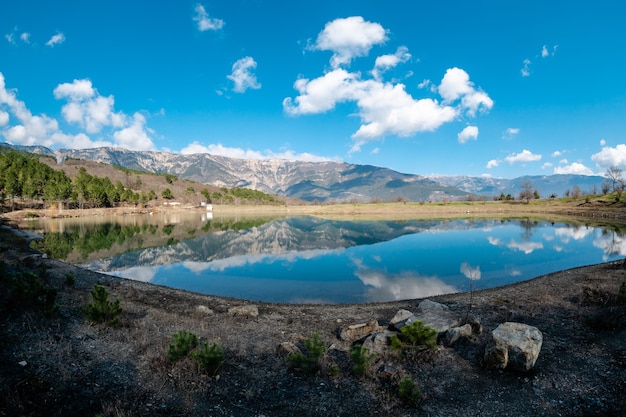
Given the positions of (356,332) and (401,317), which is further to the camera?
(401,317)

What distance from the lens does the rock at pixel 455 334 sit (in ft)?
38.4

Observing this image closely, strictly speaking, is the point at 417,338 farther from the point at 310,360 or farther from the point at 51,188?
the point at 51,188

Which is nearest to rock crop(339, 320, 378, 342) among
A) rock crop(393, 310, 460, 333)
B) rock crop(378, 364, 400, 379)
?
rock crop(393, 310, 460, 333)

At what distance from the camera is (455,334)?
11789mm

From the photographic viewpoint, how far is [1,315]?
Answer: 36.4 ft

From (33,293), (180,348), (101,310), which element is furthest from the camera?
(101,310)

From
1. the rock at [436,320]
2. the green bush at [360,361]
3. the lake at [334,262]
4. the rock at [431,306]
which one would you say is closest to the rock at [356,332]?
the rock at [436,320]

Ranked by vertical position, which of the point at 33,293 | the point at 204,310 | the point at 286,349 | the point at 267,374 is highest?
the point at 33,293

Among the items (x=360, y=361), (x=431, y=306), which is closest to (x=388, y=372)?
(x=360, y=361)

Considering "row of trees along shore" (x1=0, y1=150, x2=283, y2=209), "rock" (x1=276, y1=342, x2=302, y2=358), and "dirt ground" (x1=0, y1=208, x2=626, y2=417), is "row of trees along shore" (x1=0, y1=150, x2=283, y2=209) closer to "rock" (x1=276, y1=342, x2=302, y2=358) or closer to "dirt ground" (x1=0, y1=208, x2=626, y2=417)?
"dirt ground" (x1=0, y1=208, x2=626, y2=417)

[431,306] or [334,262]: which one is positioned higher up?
[431,306]

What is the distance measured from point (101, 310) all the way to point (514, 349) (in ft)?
48.3

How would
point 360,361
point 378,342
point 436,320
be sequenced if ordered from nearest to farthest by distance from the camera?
point 360,361 < point 378,342 < point 436,320

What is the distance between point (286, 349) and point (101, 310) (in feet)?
24.8
